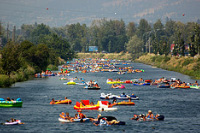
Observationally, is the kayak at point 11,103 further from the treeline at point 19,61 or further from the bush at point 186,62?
the bush at point 186,62

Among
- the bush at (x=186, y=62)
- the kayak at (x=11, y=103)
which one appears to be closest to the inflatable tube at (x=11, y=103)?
the kayak at (x=11, y=103)

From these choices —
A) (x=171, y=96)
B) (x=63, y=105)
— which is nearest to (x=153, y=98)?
(x=171, y=96)

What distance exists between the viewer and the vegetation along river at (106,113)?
56438 mm

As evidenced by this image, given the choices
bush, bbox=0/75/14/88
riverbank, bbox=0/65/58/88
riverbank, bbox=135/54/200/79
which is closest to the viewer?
bush, bbox=0/75/14/88

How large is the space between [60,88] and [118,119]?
4601 cm

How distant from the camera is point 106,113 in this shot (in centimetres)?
6731

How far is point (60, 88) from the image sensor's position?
10575cm

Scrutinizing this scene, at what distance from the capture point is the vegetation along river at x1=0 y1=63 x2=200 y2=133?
56438 millimetres

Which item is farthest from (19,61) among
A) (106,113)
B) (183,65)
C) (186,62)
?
(183,65)

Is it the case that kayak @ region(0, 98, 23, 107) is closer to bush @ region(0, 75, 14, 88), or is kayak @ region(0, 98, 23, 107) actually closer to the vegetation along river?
the vegetation along river

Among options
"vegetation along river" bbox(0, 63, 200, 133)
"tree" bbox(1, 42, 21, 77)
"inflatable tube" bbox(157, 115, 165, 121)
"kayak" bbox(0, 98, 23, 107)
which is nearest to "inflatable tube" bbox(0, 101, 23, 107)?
"kayak" bbox(0, 98, 23, 107)

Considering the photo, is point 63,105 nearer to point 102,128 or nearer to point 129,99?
point 129,99

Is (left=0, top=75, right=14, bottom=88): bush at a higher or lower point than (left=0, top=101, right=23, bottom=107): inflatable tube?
higher

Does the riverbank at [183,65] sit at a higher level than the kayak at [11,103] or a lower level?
higher
